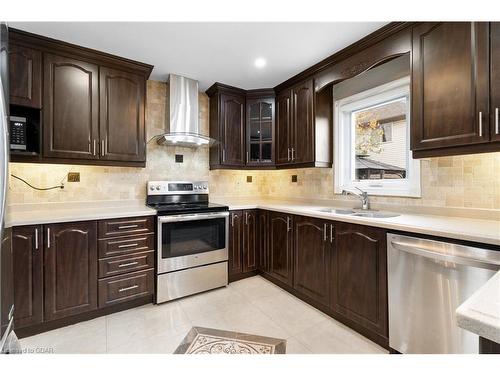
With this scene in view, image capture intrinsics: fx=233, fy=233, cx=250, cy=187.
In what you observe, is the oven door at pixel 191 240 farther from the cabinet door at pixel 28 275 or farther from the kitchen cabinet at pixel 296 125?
the kitchen cabinet at pixel 296 125

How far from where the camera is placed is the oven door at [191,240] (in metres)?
2.24

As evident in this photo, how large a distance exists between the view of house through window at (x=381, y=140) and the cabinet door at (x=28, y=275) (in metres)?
2.94

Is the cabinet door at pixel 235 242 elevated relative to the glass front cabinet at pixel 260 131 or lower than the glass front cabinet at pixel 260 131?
lower

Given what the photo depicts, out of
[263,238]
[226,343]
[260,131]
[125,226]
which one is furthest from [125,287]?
[260,131]

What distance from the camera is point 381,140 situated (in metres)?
2.34

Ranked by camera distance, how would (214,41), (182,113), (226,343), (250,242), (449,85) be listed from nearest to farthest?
1. (449,85)
2. (226,343)
3. (214,41)
4. (182,113)
5. (250,242)

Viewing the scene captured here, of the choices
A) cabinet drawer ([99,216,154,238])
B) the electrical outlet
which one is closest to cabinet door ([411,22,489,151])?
cabinet drawer ([99,216,154,238])

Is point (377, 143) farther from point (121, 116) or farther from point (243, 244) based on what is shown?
point (121, 116)

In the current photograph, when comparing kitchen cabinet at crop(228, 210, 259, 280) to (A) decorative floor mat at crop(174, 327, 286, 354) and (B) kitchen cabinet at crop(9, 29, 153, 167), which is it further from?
(B) kitchen cabinet at crop(9, 29, 153, 167)

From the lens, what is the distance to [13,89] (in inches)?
71.8

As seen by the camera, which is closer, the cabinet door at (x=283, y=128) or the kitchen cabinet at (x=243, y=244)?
the kitchen cabinet at (x=243, y=244)

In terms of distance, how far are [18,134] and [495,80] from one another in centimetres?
324

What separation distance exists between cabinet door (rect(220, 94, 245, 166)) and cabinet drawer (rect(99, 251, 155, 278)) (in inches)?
54.8

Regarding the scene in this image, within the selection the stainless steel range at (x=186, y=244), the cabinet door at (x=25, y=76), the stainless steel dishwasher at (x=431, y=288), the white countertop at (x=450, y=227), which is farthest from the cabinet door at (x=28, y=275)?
the stainless steel dishwasher at (x=431, y=288)
